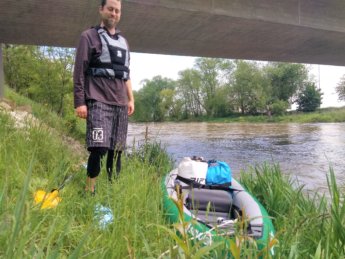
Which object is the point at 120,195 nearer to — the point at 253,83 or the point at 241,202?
the point at 241,202

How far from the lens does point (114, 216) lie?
200 cm

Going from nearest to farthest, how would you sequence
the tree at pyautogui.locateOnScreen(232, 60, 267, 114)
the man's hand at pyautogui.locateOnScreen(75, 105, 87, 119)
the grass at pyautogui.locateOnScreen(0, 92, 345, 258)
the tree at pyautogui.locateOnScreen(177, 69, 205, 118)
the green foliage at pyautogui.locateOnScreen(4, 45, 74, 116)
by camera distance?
the grass at pyautogui.locateOnScreen(0, 92, 345, 258)
the man's hand at pyautogui.locateOnScreen(75, 105, 87, 119)
the green foliage at pyautogui.locateOnScreen(4, 45, 74, 116)
the tree at pyautogui.locateOnScreen(232, 60, 267, 114)
the tree at pyautogui.locateOnScreen(177, 69, 205, 118)

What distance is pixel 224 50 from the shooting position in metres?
12.3

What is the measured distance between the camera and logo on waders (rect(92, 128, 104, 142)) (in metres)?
2.90

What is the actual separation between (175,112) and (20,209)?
201 feet

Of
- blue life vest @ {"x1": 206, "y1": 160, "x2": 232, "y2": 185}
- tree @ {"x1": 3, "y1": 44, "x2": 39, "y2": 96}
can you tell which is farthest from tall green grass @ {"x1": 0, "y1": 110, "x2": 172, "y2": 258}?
tree @ {"x1": 3, "y1": 44, "x2": 39, "y2": 96}

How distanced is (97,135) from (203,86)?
2550 inches

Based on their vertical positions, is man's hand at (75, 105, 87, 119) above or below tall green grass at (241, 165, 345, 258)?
above

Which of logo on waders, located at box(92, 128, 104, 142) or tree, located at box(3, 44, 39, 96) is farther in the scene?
tree, located at box(3, 44, 39, 96)

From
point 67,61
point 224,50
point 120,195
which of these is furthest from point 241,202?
point 224,50

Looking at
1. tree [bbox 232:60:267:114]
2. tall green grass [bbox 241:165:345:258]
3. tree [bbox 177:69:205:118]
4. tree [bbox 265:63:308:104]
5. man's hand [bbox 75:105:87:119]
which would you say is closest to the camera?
tall green grass [bbox 241:165:345:258]

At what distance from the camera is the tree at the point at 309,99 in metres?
50.6

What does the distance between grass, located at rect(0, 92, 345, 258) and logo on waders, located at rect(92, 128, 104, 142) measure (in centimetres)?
41

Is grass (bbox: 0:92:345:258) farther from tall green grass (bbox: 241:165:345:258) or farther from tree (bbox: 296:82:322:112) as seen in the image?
tree (bbox: 296:82:322:112)
